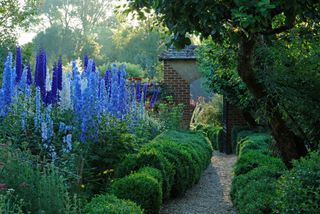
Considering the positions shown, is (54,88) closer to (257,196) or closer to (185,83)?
(257,196)

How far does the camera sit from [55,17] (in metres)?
44.0

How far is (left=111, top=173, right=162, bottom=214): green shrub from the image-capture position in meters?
5.21

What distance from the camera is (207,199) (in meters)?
8.07

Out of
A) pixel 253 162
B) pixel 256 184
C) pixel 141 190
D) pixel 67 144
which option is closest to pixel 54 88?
pixel 67 144

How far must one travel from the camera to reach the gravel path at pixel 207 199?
7.11 metres

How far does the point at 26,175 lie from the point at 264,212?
2.18m

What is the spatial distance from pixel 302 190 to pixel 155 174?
8.59ft

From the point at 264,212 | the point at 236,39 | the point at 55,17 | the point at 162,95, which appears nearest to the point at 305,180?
the point at 264,212

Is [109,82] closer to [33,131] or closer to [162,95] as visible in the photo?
[33,131]

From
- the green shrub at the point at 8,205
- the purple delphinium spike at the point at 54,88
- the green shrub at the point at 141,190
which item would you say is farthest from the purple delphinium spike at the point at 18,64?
the green shrub at the point at 8,205

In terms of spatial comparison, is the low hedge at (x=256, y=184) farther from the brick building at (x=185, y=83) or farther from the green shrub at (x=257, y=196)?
the brick building at (x=185, y=83)

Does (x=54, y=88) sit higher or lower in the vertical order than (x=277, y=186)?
higher

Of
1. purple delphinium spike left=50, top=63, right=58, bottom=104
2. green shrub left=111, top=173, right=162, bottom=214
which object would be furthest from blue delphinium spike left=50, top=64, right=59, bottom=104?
green shrub left=111, top=173, right=162, bottom=214

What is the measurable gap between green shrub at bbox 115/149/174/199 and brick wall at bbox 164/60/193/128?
992 centimetres
